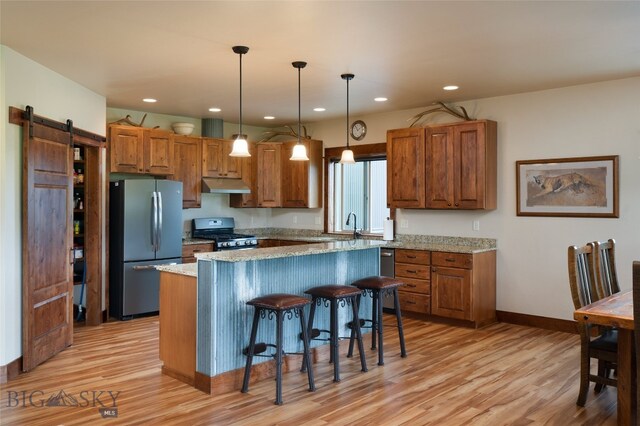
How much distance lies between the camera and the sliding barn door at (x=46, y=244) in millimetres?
4094

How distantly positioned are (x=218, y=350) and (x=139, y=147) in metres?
3.46

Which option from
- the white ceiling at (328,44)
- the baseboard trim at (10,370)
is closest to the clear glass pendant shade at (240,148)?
the white ceiling at (328,44)

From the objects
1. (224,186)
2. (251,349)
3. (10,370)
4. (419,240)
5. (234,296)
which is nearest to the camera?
(251,349)

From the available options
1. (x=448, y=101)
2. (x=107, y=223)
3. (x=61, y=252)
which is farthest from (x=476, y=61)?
(x=107, y=223)

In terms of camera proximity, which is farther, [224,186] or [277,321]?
[224,186]

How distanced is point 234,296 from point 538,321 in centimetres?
354

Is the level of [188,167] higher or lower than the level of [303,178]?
higher

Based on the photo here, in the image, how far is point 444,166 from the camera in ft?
19.7

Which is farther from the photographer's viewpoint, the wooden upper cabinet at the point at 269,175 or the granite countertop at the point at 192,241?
the wooden upper cabinet at the point at 269,175

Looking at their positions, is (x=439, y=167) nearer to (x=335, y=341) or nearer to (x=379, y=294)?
(x=379, y=294)

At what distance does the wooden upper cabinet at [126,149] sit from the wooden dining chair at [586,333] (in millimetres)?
4899

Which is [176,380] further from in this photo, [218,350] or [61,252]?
[61,252]

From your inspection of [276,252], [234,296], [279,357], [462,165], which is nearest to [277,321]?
[279,357]

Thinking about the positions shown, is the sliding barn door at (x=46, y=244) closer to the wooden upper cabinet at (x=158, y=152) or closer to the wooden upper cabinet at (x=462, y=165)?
the wooden upper cabinet at (x=158, y=152)
